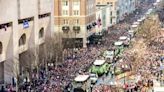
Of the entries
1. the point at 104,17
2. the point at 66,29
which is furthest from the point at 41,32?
the point at 104,17

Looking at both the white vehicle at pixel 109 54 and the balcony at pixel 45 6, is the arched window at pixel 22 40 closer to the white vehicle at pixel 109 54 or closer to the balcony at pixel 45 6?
the balcony at pixel 45 6

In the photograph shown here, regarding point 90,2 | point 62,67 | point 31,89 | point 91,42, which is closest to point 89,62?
point 62,67

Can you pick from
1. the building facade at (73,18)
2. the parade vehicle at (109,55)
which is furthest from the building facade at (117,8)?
the parade vehicle at (109,55)

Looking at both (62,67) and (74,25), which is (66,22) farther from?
(62,67)

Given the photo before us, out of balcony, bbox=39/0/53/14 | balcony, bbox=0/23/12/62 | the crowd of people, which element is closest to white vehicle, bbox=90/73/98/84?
the crowd of people

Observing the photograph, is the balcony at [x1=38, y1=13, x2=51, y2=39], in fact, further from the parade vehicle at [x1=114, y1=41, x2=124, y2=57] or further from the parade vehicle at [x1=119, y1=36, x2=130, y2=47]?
the parade vehicle at [x1=119, y1=36, x2=130, y2=47]
